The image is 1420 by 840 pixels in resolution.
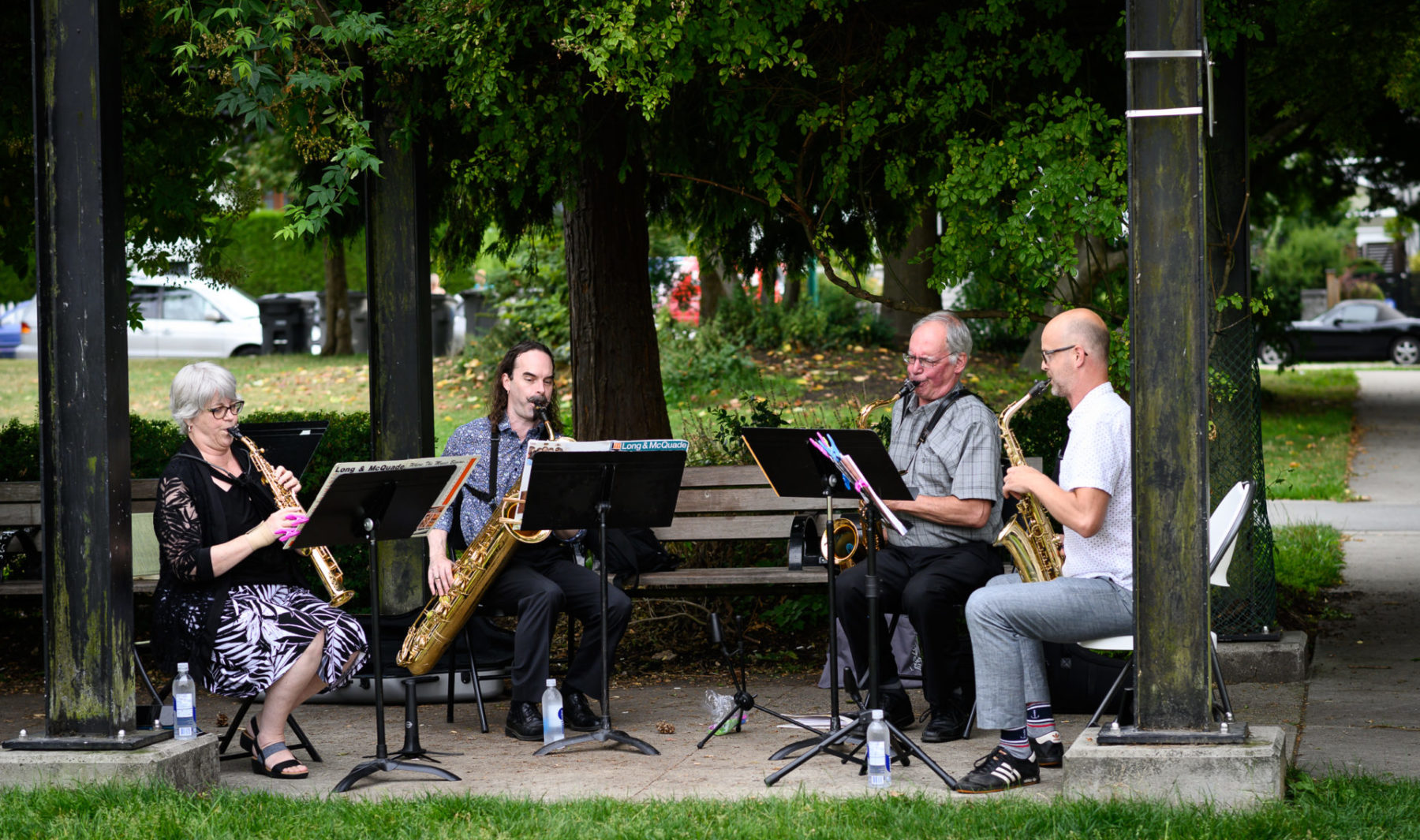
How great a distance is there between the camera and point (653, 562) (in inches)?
264

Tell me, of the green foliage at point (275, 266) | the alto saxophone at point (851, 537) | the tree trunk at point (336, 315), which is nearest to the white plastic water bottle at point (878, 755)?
the alto saxophone at point (851, 537)

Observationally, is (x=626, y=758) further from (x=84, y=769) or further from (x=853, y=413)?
(x=853, y=413)

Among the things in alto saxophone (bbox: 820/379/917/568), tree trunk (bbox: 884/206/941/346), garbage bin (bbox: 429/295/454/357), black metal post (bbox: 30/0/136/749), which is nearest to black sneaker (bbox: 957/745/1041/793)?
alto saxophone (bbox: 820/379/917/568)

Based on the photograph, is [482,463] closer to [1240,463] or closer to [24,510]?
[24,510]

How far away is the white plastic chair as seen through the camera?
495 cm

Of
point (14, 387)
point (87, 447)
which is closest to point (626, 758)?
point (87, 447)

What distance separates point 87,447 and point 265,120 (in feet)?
4.89

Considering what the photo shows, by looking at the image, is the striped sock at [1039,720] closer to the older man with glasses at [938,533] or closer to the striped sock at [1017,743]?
the striped sock at [1017,743]

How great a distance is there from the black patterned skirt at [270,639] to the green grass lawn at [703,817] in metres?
0.51

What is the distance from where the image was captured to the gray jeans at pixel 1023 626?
5.12m

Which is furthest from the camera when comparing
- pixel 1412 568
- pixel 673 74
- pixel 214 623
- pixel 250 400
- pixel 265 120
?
pixel 250 400

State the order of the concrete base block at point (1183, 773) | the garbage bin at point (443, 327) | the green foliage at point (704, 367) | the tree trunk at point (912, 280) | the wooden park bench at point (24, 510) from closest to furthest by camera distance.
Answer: the concrete base block at point (1183, 773), the wooden park bench at point (24, 510), the tree trunk at point (912, 280), the green foliage at point (704, 367), the garbage bin at point (443, 327)

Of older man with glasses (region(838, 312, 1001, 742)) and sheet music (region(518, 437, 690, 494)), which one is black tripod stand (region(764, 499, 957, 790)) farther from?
sheet music (region(518, 437, 690, 494))

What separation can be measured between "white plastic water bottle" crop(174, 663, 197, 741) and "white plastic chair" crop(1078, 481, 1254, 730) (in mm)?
3079
